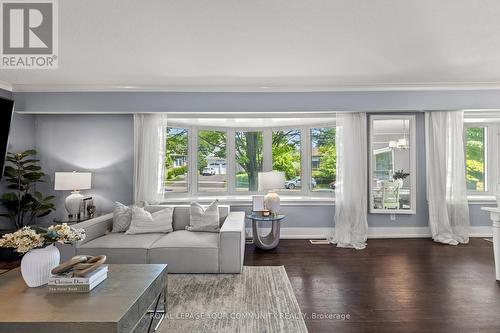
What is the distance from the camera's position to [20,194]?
4.16 meters

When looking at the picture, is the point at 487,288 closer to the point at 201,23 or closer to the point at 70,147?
the point at 201,23

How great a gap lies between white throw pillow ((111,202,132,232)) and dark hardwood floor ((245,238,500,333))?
173 cm

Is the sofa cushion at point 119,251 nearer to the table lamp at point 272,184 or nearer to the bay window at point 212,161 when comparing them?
the table lamp at point 272,184

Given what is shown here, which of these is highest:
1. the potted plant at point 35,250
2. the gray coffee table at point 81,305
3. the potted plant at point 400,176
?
the potted plant at point 400,176

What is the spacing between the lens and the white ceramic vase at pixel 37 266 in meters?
1.87

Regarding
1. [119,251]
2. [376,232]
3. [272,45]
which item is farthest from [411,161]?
[119,251]

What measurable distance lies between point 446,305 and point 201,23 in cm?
345

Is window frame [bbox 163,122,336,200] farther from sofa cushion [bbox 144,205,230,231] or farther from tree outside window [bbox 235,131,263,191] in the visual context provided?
sofa cushion [bbox 144,205,230,231]

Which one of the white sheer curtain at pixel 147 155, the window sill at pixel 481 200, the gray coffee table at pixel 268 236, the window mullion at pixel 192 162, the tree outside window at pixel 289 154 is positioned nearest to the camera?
the gray coffee table at pixel 268 236

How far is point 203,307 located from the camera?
243 centimetres

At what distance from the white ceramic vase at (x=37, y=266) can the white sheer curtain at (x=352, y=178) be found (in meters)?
3.82

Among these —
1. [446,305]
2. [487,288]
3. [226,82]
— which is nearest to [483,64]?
[487,288]

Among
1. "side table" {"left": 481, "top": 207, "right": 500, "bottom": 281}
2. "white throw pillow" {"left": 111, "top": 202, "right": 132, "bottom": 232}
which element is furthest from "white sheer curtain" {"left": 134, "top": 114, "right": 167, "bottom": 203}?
"side table" {"left": 481, "top": 207, "right": 500, "bottom": 281}

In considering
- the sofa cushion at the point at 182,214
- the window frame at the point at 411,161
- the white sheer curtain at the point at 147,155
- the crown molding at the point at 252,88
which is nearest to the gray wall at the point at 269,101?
the crown molding at the point at 252,88
